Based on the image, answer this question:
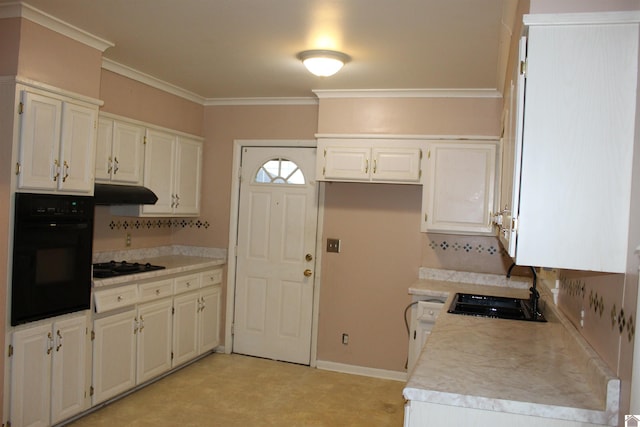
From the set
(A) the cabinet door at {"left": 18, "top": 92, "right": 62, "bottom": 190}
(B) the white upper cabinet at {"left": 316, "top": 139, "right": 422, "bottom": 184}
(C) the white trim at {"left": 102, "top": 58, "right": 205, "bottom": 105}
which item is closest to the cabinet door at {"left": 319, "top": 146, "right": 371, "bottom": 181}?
(B) the white upper cabinet at {"left": 316, "top": 139, "right": 422, "bottom": 184}

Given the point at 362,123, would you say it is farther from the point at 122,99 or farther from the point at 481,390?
the point at 481,390

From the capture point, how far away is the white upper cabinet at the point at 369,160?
4.22 metres

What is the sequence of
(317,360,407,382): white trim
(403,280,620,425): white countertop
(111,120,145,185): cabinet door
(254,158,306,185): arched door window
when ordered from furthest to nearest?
1. (254,158,306,185): arched door window
2. (317,360,407,382): white trim
3. (111,120,145,185): cabinet door
4. (403,280,620,425): white countertop

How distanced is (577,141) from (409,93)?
9.34 feet

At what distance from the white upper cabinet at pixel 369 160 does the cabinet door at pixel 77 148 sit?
1.87 metres

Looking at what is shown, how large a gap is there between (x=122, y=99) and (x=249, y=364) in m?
2.68

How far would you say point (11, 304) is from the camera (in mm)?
2857

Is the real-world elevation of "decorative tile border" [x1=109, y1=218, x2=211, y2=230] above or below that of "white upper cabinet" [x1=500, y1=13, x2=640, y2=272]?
below

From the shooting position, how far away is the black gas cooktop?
369 centimetres

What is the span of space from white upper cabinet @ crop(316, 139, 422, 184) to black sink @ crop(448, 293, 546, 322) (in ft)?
3.52

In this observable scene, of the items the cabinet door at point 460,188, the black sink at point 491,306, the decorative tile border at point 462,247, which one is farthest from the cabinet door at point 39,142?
the decorative tile border at point 462,247

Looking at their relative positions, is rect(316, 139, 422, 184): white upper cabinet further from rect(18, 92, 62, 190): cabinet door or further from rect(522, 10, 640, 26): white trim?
rect(522, 10, 640, 26): white trim

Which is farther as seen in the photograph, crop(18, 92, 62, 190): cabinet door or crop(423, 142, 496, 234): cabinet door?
crop(423, 142, 496, 234): cabinet door

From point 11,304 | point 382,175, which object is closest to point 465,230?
point 382,175
